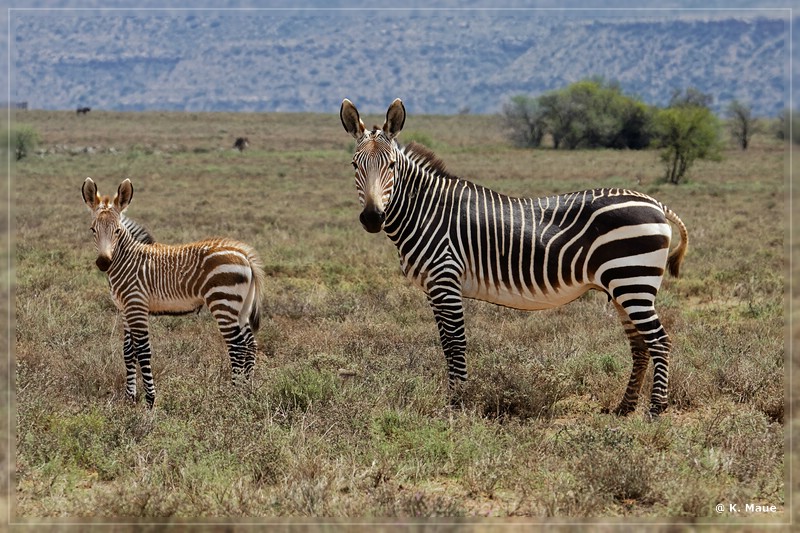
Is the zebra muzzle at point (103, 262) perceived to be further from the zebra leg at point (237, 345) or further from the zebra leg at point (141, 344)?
the zebra leg at point (237, 345)

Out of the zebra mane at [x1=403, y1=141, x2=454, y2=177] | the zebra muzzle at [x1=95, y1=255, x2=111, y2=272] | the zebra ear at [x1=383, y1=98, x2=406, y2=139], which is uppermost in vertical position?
the zebra ear at [x1=383, y1=98, x2=406, y2=139]

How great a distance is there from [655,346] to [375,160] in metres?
2.75

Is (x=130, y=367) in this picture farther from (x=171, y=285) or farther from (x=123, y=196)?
(x=123, y=196)

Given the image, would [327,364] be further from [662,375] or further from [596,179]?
[596,179]

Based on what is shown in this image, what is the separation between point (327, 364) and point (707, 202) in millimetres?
23034

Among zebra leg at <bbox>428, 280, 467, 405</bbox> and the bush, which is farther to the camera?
the bush

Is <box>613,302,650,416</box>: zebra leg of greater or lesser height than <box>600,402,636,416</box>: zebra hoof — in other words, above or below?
above

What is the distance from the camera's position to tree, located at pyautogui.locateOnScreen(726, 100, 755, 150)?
69.9 metres

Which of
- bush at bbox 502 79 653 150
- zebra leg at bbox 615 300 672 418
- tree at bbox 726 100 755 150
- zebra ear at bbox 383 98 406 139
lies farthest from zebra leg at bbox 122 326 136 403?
tree at bbox 726 100 755 150

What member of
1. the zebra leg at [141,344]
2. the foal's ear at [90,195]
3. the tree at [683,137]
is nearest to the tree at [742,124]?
the tree at [683,137]

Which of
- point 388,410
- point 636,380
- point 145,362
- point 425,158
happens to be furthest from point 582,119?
point 388,410

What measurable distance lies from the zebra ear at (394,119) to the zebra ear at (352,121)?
0.70 ft

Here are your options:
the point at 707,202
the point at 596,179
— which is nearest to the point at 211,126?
the point at 596,179

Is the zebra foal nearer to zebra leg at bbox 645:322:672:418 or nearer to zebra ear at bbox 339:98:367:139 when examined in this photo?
zebra ear at bbox 339:98:367:139
